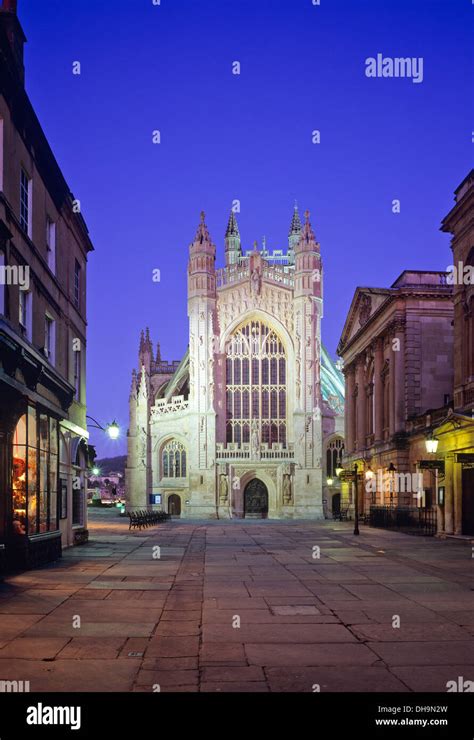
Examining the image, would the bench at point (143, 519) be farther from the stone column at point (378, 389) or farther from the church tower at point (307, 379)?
the church tower at point (307, 379)

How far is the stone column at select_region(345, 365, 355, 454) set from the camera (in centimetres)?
5419

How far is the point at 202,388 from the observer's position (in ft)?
215

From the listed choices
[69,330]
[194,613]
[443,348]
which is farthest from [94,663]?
[443,348]

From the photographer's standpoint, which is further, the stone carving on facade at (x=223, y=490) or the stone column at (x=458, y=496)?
the stone carving on facade at (x=223, y=490)

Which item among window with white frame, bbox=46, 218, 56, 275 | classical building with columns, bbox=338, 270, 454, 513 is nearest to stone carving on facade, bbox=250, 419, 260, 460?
classical building with columns, bbox=338, 270, 454, 513

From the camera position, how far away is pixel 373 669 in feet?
26.0

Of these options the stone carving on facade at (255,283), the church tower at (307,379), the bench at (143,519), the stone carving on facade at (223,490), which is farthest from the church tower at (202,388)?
the bench at (143,519)

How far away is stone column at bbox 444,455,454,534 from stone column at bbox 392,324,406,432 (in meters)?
10.6

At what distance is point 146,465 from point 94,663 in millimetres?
60709

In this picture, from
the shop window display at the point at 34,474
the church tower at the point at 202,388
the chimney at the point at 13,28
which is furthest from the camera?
the church tower at the point at 202,388

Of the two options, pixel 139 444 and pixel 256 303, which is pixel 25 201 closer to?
pixel 256 303

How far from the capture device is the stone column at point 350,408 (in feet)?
178

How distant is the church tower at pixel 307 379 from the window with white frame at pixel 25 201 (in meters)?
46.6

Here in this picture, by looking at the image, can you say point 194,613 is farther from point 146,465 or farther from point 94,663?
point 146,465
